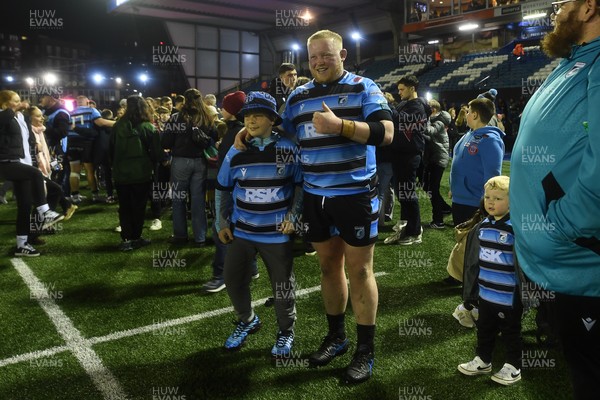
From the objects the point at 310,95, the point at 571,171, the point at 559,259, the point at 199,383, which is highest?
the point at 310,95

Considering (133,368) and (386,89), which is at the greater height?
(386,89)

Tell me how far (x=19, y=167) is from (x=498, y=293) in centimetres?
Answer: 590

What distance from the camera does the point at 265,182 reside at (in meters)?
3.17

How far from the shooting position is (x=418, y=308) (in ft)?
13.6

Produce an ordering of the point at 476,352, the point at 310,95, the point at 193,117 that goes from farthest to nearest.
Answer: the point at 193,117
the point at 476,352
the point at 310,95

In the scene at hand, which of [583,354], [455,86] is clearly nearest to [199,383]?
[583,354]

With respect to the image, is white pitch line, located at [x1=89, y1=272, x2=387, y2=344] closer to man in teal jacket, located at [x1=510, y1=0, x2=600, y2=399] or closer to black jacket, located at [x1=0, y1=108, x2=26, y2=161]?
man in teal jacket, located at [x1=510, y1=0, x2=600, y2=399]

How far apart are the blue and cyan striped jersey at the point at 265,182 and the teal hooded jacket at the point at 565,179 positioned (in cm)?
176

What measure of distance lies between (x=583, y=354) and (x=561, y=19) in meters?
1.23

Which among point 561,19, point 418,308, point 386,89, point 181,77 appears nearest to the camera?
point 561,19

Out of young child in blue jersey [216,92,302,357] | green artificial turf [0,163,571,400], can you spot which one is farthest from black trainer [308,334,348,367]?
young child in blue jersey [216,92,302,357]

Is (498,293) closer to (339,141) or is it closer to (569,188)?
(339,141)

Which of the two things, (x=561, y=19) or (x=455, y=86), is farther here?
(x=455, y=86)

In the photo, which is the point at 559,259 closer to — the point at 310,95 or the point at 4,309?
the point at 310,95
